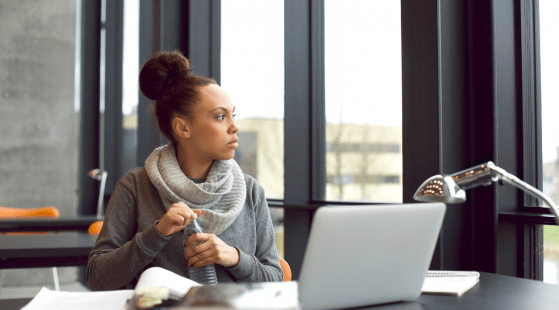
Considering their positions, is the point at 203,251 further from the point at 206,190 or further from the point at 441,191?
the point at 441,191

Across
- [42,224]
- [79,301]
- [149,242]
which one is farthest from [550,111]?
[42,224]

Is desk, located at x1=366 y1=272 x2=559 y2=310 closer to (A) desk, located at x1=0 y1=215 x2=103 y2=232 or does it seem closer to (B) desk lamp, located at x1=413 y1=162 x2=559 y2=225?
(B) desk lamp, located at x1=413 y1=162 x2=559 y2=225

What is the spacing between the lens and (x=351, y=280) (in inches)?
37.4

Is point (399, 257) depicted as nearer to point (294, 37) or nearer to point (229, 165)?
point (229, 165)

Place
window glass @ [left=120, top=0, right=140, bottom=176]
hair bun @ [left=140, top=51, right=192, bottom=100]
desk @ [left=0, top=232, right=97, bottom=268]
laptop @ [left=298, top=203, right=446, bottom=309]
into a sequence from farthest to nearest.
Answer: window glass @ [left=120, top=0, right=140, bottom=176] < desk @ [left=0, top=232, right=97, bottom=268] < hair bun @ [left=140, top=51, right=192, bottom=100] < laptop @ [left=298, top=203, right=446, bottom=309]

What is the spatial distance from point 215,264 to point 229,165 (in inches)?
12.9

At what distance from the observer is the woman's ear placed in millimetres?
1632

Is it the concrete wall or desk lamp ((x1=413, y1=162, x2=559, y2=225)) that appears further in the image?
the concrete wall

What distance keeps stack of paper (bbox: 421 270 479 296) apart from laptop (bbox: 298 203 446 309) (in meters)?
0.14

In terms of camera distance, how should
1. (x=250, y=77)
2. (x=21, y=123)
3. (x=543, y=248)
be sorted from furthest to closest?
(x=21, y=123) → (x=250, y=77) → (x=543, y=248)

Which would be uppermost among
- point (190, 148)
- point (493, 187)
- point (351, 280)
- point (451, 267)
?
point (190, 148)

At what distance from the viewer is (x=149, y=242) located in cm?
133

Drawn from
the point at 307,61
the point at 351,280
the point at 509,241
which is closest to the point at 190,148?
the point at 351,280

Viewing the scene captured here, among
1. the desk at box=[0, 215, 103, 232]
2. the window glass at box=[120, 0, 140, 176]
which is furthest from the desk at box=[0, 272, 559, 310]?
the window glass at box=[120, 0, 140, 176]
